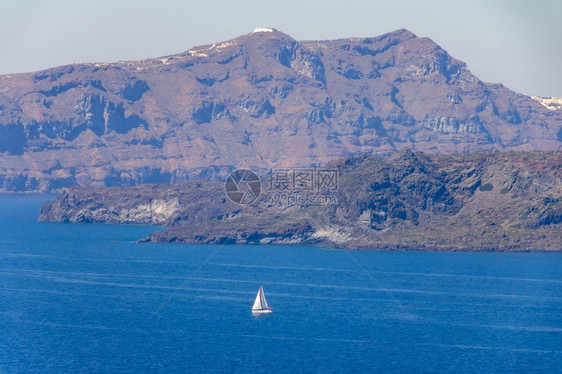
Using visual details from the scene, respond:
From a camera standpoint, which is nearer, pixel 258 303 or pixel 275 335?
pixel 275 335

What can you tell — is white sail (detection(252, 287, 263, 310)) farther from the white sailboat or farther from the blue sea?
the blue sea

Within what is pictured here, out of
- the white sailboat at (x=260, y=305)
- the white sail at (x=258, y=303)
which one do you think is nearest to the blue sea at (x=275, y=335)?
the white sailboat at (x=260, y=305)

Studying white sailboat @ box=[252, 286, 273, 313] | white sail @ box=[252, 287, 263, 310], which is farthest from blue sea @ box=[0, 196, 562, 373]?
white sail @ box=[252, 287, 263, 310]

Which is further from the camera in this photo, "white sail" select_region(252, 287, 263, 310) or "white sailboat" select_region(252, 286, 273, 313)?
"white sail" select_region(252, 287, 263, 310)

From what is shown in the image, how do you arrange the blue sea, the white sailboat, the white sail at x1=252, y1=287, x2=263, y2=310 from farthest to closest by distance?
1. the white sail at x1=252, y1=287, x2=263, y2=310
2. the white sailboat
3. the blue sea

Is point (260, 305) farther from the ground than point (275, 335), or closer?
farther from the ground

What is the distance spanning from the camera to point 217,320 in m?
175

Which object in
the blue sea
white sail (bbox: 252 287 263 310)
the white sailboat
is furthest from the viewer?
white sail (bbox: 252 287 263 310)

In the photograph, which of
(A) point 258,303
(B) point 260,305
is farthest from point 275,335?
(A) point 258,303

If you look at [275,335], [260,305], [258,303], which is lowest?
[275,335]

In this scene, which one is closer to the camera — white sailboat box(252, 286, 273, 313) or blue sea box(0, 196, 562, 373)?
blue sea box(0, 196, 562, 373)

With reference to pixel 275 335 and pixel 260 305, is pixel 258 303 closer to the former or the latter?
pixel 260 305

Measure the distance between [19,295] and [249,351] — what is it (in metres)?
65.7

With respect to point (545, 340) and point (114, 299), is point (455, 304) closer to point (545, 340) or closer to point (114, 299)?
point (545, 340)
